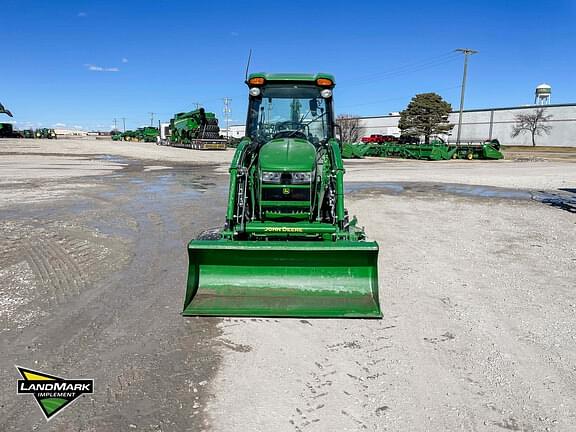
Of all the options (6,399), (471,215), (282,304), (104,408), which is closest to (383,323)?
(282,304)

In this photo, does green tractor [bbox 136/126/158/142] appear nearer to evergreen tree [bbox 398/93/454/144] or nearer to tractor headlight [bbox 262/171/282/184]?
evergreen tree [bbox 398/93/454/144]

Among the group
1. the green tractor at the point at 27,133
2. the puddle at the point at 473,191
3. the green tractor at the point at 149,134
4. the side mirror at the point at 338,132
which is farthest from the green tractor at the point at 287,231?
the green tractor at the point at 27,133

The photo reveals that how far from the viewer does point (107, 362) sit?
355cm

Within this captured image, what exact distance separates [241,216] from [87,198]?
26.4 feet

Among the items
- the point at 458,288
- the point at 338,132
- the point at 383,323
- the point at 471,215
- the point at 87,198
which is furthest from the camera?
the point at 87,198

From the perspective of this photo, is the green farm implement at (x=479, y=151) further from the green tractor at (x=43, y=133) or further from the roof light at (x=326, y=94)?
the green tractor at (x=43, y=133)

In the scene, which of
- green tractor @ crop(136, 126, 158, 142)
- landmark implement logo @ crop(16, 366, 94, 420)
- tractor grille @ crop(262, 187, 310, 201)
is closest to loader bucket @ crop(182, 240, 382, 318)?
tractor grille @ crop(262, 187, 310, 201)

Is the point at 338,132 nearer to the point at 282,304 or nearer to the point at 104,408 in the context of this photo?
the point at 282,304

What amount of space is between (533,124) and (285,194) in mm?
67975

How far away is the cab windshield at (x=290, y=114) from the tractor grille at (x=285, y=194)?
129 centimetres

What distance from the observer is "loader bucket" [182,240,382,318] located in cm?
450

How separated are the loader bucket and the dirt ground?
0.78 feet

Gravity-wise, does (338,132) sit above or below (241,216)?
above

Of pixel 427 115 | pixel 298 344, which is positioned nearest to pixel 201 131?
pixel 427 115
